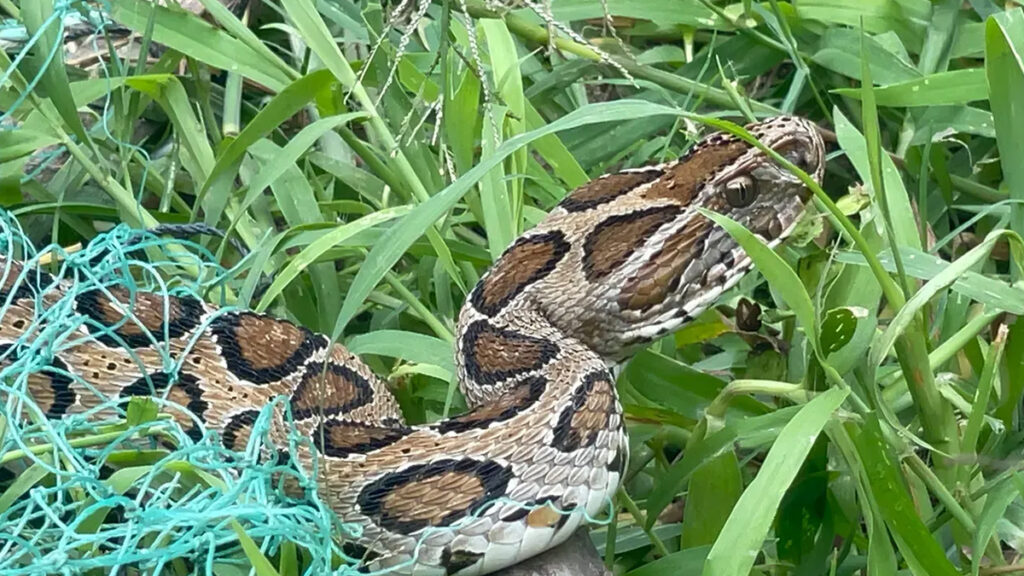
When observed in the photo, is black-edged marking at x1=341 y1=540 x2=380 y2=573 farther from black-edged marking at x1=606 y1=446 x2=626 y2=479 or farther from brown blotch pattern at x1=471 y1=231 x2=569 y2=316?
brown blotch pattern at x1=471 y1=231 x2=569 y2=316

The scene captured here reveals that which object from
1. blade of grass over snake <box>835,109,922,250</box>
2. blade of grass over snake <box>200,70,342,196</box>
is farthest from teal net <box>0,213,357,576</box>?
blade of grass over snake <box>835,109,922,250</box>

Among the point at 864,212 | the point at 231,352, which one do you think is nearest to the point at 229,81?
the point at 231,352

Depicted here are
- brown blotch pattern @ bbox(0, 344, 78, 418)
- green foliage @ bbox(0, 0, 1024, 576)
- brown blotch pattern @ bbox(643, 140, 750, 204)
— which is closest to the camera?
green foliage @ bbox(0, 0, 1024, 576)

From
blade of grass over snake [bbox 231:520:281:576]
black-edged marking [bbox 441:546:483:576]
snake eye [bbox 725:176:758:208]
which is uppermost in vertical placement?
snake eye [bbox 725:176:758:208]

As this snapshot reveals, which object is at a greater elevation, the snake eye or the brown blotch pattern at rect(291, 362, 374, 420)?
the snake eye

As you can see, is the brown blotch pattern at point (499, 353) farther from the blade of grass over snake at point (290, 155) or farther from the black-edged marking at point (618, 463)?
the blade of grass over snake at point (290, 155)

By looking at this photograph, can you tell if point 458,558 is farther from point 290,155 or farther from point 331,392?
point 290,155

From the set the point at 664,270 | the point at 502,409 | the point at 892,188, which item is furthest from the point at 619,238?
the point at 892,188

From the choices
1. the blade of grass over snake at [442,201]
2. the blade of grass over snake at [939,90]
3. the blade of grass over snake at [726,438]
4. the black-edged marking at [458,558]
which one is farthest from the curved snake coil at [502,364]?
the blade of grass over snake at [939,90]
